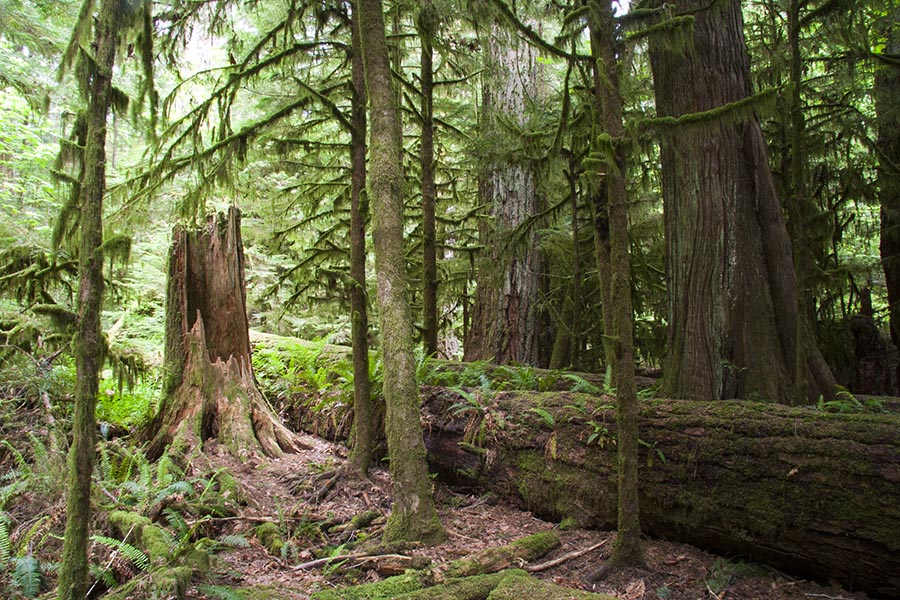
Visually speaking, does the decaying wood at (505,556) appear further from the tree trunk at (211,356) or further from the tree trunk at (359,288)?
the tree trunk at (211,356)

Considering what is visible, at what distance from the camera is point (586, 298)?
8844mm

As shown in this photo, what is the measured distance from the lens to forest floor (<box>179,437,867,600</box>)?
363 cm

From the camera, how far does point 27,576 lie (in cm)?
375

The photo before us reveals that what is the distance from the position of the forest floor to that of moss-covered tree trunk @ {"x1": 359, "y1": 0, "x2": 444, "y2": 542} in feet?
1.05

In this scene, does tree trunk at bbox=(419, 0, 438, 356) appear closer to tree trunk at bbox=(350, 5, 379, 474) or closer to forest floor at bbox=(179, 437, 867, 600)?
tree trunk at bbox=(350, 5, 379, 474)

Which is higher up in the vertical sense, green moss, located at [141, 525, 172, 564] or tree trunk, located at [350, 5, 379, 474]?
tree trunk, located at [350, 5, 379, 474]

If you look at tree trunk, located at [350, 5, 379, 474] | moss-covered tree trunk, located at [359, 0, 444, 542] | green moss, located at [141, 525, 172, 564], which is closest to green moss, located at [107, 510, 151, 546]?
green moss, located at [141, 525, 172, 564]

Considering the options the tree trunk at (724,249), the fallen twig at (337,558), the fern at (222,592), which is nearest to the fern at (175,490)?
the fallen twig at (337,558)

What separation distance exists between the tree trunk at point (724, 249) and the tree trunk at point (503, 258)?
3208 mm

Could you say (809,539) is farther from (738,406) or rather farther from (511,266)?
(511,266)

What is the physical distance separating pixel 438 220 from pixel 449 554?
7.34 meters

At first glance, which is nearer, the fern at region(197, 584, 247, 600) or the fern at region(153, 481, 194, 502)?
the fern at region(197, 584, 247, 600)

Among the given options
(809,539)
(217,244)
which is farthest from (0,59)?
(809,539)

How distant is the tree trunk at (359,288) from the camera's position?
598 centimetres
